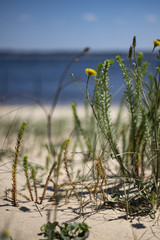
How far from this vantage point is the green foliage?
2.87ft

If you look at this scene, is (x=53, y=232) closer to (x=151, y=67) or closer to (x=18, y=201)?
(x=18, y=201)

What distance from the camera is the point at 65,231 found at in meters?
0.90

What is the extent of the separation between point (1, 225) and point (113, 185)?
70cm

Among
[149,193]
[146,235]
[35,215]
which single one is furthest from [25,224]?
[149,193]

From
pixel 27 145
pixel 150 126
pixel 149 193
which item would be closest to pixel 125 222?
pixel 149 193

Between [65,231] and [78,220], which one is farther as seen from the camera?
[78,220]

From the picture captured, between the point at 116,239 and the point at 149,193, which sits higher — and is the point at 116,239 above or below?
below

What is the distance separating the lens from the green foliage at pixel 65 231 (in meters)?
0.87

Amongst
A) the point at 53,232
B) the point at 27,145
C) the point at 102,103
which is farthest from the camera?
the point at 27,145

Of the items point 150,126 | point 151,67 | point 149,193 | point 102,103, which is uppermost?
point 151,67

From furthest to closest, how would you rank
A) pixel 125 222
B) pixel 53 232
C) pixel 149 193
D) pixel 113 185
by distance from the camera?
pixel 113 185, pixel 149 193, pixel 125 222, pixel 53 232

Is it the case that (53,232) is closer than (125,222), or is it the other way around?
(53,232)

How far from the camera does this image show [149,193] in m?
1.15

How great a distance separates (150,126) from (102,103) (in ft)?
0.94
